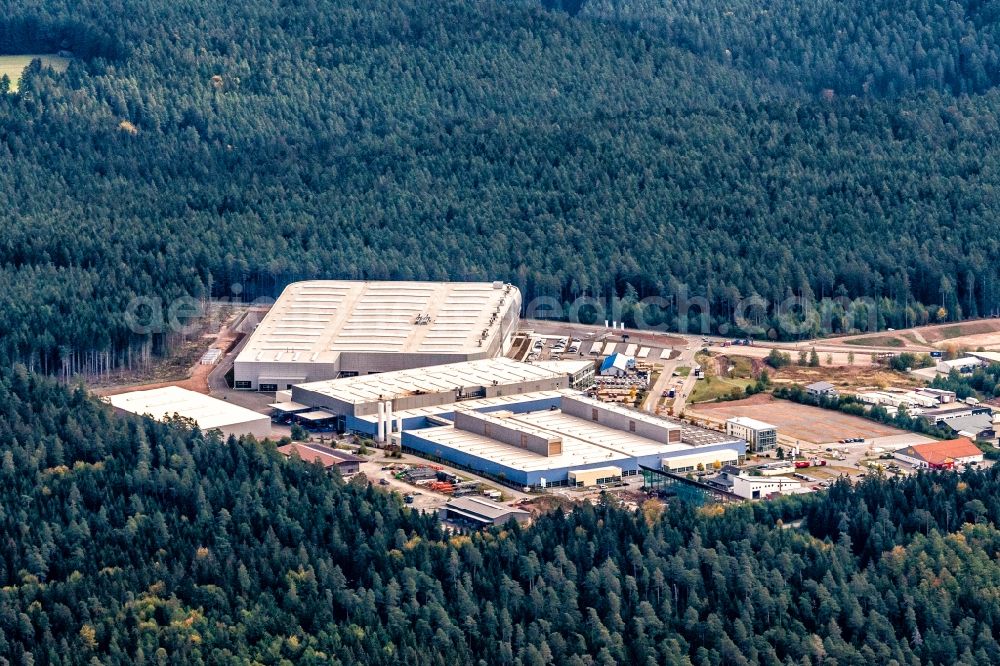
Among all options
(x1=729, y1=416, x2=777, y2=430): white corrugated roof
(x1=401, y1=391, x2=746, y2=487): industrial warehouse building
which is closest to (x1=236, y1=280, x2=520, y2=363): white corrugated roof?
(x1=401, y1=391, x2=746, y2=487): industrial warehouse building

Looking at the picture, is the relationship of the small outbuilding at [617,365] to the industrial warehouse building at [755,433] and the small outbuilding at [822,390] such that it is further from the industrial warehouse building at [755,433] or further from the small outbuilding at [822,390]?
the industrial warehouse building at [755,433]

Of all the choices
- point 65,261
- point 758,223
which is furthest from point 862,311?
point 65,261

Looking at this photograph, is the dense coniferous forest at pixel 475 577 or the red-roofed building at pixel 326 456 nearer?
the dense coniferous forest at pixel 475 577

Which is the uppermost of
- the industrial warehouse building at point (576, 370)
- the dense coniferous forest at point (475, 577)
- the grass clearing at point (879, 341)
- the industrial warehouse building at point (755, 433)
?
the grass clearing at point (879, 341)

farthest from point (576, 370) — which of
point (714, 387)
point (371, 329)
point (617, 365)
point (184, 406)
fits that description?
point (184, 406)

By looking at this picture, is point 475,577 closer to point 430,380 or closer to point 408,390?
point 408,390

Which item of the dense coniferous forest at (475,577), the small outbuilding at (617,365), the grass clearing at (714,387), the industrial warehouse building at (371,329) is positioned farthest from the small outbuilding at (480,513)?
the small outbuilding at (617,365)

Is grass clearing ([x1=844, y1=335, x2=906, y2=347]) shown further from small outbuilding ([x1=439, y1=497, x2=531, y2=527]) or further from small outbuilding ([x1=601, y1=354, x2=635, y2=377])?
small outbuilding ([x1=439, y1=497, x2=531, y2=527])
